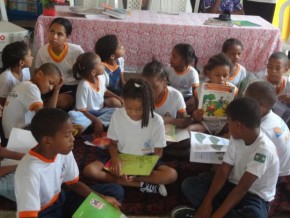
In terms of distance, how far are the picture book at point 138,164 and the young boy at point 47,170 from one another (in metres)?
0.29

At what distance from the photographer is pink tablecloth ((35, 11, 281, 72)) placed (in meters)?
2.96

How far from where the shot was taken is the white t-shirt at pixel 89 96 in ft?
7.91

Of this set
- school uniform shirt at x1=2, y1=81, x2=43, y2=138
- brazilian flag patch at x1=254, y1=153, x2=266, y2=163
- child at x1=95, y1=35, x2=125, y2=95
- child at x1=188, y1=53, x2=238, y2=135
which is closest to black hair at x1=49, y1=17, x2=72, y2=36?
child at x1=95, y1=35, x2=125, y2=95

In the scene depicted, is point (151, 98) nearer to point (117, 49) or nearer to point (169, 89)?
point (169, 89)

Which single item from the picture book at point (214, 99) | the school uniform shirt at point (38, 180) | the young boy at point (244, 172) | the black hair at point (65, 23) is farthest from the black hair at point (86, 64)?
the young boy at point (244, 172)

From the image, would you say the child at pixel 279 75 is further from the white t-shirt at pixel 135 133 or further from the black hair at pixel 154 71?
the white t-shirt at pixel 135 133

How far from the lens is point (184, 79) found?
278 cm

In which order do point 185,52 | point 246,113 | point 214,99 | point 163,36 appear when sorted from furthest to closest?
point 163,36, point 185,52, point 214,99, point 246,113

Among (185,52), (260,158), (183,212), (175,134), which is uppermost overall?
(185,52)

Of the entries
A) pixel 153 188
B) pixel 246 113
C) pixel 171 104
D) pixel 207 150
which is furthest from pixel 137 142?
pixel 246 113

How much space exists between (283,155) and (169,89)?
78 cm

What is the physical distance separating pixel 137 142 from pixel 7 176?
659 millimetres

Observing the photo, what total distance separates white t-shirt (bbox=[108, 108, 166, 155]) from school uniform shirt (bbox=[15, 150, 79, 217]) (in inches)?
16.1

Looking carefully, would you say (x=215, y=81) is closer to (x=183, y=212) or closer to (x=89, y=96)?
(x=89, y=96)
